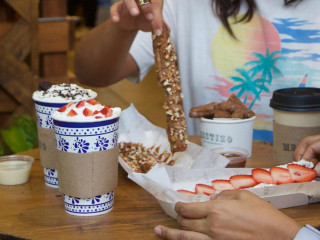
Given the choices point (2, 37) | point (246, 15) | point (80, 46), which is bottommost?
point (2, 37)

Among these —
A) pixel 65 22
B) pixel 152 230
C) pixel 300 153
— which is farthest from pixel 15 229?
pixel 65 22

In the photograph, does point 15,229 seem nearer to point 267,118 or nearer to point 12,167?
point 12,167

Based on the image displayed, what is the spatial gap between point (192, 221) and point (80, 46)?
1.49 meters

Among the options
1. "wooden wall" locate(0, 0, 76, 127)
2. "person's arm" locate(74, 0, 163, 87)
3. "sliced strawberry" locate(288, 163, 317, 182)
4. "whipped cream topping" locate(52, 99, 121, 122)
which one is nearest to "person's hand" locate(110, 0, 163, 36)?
"person's arm" locate(74, 0, 163, 87)

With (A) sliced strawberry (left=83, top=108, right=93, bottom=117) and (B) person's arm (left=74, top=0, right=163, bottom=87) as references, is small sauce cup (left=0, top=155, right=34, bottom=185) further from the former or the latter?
(B) person's arm (left=74, top=0, right=163, bottom=87)

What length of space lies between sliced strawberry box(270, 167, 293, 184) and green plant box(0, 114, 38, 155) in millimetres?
2112

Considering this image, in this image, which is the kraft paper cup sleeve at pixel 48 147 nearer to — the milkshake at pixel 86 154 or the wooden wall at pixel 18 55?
the milkshake at pixel 86 154

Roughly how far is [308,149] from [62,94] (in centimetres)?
77

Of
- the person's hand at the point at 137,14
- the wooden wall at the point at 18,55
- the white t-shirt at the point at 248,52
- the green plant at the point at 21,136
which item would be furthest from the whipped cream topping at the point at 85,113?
the wooden wall at the point at 18,55

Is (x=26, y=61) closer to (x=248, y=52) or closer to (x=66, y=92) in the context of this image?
(x=248, y=52)

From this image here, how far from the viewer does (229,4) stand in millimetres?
2500

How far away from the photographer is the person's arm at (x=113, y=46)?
199 centimetres

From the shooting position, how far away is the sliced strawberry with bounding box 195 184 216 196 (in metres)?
1.54

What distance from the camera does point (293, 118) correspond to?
72.8 inches
